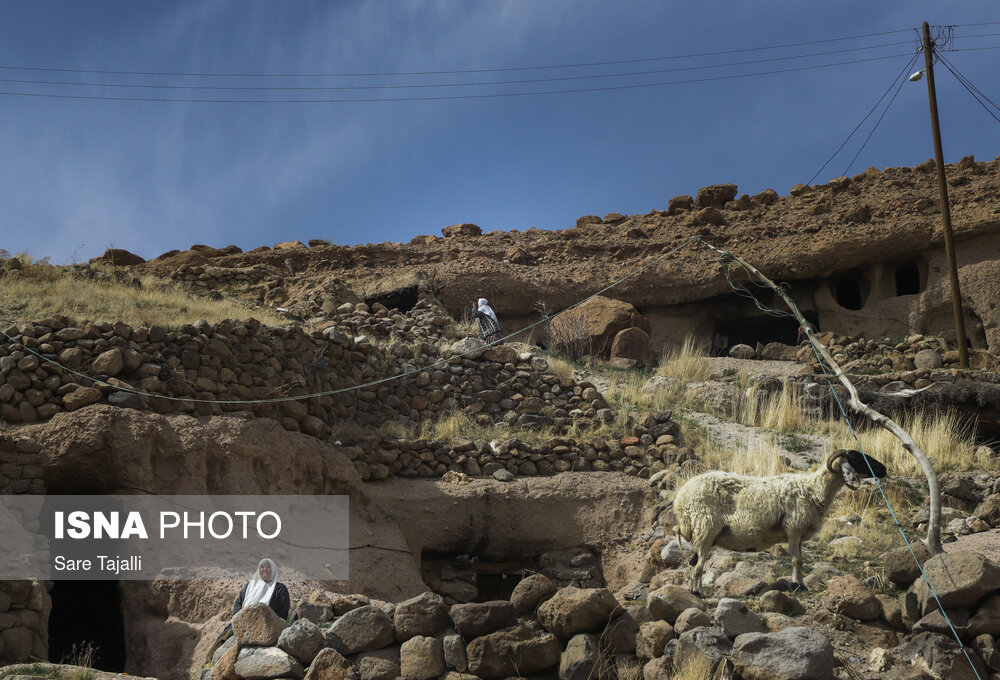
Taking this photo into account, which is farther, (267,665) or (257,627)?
(257,627)

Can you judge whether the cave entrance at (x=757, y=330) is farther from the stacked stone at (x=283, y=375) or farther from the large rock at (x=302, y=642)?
the large rock at (x=302, y=642)

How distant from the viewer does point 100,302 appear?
1445 centimetres

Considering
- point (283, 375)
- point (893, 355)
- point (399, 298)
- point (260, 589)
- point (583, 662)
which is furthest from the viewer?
point (399, 298)

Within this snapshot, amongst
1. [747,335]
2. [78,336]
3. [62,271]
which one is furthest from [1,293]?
[747,335]

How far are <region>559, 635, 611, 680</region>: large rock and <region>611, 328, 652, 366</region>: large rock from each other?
12669 millimetres

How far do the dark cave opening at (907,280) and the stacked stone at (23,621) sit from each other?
66.2 feet

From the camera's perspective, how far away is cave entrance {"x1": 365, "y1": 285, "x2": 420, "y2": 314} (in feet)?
66.8

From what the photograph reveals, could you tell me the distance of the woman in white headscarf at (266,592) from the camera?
25.9 feet

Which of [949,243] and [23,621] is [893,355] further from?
[23,621]

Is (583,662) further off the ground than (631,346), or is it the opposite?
(631,346)

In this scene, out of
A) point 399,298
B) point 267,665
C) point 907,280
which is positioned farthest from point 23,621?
point 907,280

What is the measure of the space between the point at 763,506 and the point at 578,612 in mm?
2379

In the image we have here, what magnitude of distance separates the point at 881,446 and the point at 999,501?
267cm

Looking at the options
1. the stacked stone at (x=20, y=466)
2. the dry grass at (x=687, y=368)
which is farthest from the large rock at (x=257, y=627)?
the dry grass at (x=687, y=368)
